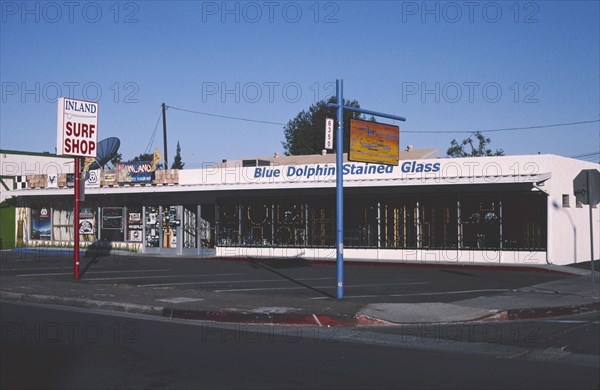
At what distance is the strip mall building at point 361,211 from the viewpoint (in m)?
25.5

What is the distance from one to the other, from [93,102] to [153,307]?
26.1 feet

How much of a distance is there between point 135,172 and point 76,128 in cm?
1400

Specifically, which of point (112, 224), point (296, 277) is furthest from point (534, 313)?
point (112, 224)

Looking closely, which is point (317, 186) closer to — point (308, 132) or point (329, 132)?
point (329, 132)

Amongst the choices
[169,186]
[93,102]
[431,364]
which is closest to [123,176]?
[169,186]

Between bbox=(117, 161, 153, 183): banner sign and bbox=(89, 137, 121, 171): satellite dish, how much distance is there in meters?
5.62

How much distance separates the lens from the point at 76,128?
63.9 feet

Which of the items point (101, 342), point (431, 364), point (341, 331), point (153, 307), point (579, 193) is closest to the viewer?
point (431, 364)

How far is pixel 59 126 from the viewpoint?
1917 centimetres

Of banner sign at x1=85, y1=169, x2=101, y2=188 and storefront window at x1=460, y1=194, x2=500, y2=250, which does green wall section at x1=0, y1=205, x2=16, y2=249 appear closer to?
banner sign at x1=85, y1=169, x2=101, y2=188

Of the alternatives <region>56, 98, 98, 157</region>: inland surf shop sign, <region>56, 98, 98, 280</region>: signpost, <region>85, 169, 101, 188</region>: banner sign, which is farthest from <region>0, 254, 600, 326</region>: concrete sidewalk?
<region>85, 169, 101, 188</region>: banner sign

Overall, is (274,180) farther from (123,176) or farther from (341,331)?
(341,331)

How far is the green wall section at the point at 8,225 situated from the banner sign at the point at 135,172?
9.69m

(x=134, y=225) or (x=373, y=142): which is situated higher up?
(x=373, y=142)
